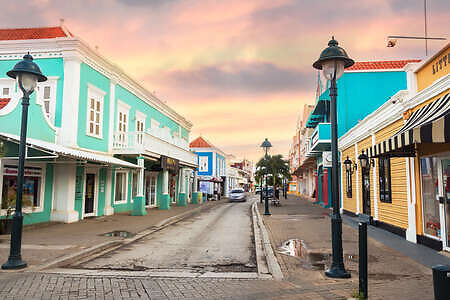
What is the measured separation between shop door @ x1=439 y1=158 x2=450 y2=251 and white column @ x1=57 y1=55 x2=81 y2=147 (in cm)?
1315

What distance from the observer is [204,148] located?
159 feet

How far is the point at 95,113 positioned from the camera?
16.5 m

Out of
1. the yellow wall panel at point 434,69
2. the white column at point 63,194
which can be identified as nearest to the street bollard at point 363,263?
the yellow wall panel at point 434,69

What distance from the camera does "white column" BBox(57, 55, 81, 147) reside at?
47.6ft

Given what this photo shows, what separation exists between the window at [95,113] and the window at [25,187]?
3.26 m

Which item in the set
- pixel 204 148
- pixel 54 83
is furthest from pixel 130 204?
pixel 204 148

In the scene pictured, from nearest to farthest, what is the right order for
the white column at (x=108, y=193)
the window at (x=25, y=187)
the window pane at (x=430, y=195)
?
the window pane at (x=430, y=195) < the window at (x=25, y=187) < the white column at (x=108, y=193)

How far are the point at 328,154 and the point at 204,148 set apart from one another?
28465mm

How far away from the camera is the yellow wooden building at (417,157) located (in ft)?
22.9

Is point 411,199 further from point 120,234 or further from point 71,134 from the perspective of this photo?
point 71,134

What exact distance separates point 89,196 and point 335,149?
42.9 feet

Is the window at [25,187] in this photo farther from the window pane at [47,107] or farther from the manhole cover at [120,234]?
the window pane at [47,107]

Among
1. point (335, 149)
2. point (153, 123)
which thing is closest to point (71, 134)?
point (153, 123)

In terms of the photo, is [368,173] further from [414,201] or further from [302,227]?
[414,201]
